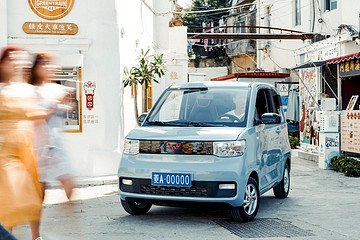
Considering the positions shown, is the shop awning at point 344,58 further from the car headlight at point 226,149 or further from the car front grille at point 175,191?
the car front grille at point 175,191

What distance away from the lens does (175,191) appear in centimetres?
704

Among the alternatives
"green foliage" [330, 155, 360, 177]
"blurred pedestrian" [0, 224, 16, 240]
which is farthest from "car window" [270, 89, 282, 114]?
"blurred pedestrian" [0, 224, 16, 240]

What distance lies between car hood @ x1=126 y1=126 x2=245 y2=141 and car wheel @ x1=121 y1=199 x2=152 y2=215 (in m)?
0.99

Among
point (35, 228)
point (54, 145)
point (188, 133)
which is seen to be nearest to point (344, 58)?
point (188, 133)

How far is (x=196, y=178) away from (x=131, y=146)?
113 centimetres

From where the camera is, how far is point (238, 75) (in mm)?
25953

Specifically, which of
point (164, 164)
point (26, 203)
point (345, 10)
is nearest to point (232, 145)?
point (164, 164)

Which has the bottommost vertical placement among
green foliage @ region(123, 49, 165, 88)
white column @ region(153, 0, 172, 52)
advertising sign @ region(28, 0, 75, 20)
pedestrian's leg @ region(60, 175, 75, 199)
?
pedestrian's leg @ region(60, 175, 75, 199)

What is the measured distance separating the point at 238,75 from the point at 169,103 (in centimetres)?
1786

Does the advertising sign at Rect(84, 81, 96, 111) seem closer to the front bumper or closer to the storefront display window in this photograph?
the storefront display window

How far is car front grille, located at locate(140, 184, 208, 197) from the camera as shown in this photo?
22.8 feet

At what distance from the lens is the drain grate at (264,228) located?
6656 millimetres

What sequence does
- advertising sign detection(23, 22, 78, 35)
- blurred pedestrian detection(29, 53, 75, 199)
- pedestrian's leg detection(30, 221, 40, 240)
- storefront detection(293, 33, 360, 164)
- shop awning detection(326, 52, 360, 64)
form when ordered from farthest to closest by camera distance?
storefront detection(293, 33, 360, 164)
shop awning detection(326, 52, 360, 64)
advertising sign detection(23, 22, 78, 35)
pedestrian's leg detection(30, 221, 40, 240)
blurred pedestrian detection(29, 53, 75, 199)

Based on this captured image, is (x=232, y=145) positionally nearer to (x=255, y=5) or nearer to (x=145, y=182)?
(x=145, y=182)
